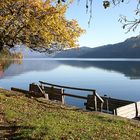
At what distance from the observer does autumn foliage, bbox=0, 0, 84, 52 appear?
23734 mm

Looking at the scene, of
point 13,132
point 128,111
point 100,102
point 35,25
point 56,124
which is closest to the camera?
point 13,132

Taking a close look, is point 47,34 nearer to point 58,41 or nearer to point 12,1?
point 58,41

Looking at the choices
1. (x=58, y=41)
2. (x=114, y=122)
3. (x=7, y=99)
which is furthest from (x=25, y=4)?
(x=114, y=122)

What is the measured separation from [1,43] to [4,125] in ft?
33.3

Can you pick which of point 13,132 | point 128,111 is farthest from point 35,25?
point 128,111

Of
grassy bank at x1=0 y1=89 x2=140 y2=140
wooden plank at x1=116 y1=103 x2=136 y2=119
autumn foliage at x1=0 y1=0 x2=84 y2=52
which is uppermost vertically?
autumn foliage at x1=0 y1=0 x2=84 y2=52

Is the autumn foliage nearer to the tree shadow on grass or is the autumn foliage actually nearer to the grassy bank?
the grassy bank

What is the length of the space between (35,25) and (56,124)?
339 inches

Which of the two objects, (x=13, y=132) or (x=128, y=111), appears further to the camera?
(x=128, y=111)

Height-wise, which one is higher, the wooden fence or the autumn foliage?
the autumn foliage

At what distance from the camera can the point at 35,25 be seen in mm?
23734

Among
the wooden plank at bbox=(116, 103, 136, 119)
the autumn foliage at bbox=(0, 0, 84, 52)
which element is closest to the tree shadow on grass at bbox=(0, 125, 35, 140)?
the autumn foliage at bbox=(0, 0, 84, 52)

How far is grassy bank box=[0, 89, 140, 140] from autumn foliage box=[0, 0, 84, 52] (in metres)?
5.12

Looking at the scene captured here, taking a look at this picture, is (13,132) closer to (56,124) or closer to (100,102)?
(56,124)
